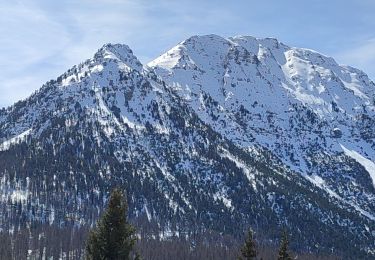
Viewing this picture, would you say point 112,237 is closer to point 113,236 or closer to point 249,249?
point 113,236

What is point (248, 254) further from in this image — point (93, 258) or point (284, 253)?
point (93, 258)

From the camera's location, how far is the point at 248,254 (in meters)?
41.2

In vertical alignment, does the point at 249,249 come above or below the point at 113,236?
below

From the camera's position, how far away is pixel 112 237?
3231cm

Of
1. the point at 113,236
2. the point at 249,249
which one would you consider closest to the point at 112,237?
the point at 113,236

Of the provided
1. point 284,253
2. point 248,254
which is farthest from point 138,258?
point 284,253

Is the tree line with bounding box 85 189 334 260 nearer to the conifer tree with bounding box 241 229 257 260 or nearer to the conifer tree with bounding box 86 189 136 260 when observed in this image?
the conifer tree with bounding box 86 189 136 260

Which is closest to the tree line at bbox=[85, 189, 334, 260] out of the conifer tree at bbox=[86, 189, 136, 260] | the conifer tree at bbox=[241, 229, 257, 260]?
the conifer tree at bbox=[86, 189, 136, 260]

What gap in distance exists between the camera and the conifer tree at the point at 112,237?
106 ft

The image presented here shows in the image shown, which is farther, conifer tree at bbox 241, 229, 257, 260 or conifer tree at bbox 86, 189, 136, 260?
conifer tree at bbox 241, 229, 257, 260

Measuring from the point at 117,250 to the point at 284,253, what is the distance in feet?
55.2

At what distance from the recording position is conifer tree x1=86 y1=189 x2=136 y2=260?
32.2 metres

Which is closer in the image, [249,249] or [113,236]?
[113,236]

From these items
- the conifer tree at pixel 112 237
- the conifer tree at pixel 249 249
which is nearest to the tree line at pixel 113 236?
the conifer tree at pixel 112 237
